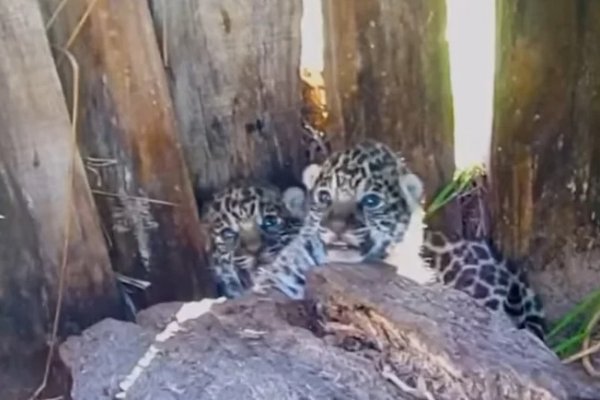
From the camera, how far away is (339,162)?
366cm

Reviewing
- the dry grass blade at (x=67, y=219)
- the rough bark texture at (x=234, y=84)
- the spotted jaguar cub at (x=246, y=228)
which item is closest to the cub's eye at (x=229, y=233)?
the spotted jaguar cub at (x=246, y=228)

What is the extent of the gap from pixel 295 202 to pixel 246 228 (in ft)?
0.48

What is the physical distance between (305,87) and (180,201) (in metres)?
0.51

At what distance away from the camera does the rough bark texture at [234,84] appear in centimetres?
362

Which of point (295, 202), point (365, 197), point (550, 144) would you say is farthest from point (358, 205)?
point (550, 144)

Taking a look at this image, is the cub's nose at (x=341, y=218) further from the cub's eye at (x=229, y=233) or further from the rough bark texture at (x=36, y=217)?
the rough bark texture at (x=36, y=217)

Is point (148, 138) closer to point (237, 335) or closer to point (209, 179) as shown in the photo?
point (209, 179)

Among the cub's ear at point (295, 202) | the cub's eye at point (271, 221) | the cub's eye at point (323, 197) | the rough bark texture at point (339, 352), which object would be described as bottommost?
the rough bark texture at point (339, 352)

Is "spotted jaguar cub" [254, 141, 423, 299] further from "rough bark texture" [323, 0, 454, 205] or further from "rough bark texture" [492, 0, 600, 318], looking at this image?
"rough bark texture" [492, 0, 600, 318]

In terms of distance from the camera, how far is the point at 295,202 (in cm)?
383

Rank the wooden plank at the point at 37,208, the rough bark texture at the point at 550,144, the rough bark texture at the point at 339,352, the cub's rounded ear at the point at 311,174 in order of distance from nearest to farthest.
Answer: the rough bark texture at the point at 339,352, the wooden plank at the point at 37,208, the rough bark texture at the point at 550,144, the cub's rounded ear at the point at 311,174

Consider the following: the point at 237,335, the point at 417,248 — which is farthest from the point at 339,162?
the point at 237,335

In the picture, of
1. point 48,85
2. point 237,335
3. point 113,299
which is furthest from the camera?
point 113,299

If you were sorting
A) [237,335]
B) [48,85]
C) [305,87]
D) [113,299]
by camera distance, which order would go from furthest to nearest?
[305,87] < [113,299] < [48,85] < [237,335]
